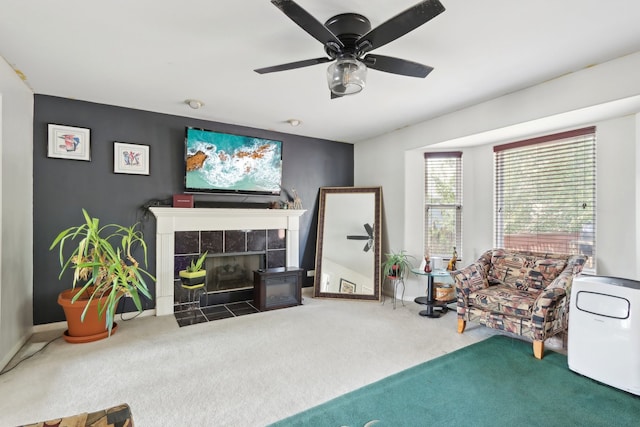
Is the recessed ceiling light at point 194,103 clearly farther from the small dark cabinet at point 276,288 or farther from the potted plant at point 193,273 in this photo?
the small dark cabinet at point 276,288

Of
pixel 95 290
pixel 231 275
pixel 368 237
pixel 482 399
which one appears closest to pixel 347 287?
pixel 368 237

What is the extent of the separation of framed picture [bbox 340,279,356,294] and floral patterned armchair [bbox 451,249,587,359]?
1.64 meters

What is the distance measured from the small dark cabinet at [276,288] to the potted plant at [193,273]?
0.67 metres

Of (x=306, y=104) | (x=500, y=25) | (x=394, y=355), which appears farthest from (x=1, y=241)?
(x=500, y=25)

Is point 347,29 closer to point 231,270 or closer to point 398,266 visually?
point 398,266

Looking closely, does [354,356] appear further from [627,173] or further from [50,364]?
[627,173]

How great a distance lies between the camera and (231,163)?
162 inches

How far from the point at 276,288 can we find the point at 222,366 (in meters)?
1.65

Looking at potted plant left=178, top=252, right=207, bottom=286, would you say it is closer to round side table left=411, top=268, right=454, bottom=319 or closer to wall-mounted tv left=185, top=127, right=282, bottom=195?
wall-mounted tv left=185, top=127, right=282, bottom=195

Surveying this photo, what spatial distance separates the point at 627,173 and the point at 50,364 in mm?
5163

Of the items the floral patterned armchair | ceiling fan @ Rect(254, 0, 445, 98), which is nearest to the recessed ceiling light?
ceiling fan @ Rect(254, 0, 445, 98)

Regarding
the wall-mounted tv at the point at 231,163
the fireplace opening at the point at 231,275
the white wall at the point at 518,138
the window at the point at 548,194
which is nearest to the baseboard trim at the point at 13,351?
the fireplace opening at the point at 231,275

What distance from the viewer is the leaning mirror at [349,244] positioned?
457 cm

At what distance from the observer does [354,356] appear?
2.71 m
